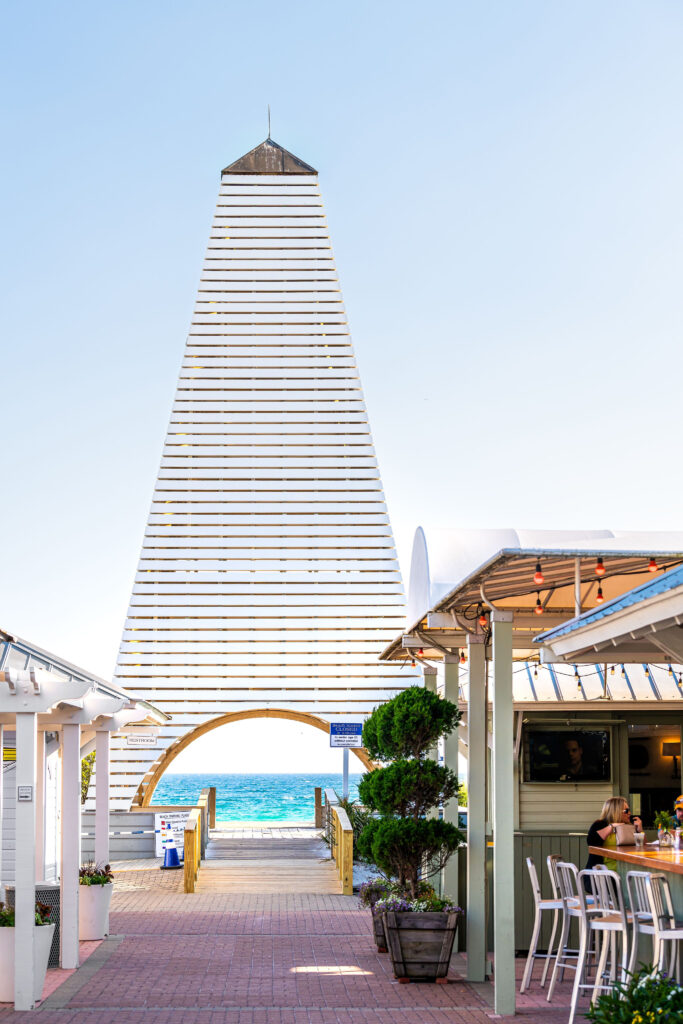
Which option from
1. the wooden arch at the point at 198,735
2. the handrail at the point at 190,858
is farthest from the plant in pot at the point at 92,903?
the wooden arch at the point at 198,735

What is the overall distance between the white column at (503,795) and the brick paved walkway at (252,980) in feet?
2.10

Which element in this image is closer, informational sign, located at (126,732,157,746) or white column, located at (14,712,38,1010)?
white column, located at (14,712,38,1010)

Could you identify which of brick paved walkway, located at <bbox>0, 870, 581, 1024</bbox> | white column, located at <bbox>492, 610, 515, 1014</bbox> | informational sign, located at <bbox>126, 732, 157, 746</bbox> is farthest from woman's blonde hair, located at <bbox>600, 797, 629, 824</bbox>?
informational sign, located at <bbox>126, 732, 157, 746</bbox>

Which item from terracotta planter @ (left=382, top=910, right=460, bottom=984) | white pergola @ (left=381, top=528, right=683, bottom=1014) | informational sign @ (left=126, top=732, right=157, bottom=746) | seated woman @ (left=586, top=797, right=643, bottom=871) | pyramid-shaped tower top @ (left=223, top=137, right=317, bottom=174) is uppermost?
pyramid-shaped tower top @ (left=223, top=137, right=317, bottom=174)

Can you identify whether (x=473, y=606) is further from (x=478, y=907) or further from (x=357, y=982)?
(x=357, y=982)

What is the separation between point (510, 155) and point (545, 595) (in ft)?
59.2

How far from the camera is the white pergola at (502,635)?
817cm

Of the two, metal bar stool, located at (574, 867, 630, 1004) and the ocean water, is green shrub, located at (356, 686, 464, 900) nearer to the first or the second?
metal bar stool, located at (574, 867, 630, 1004)

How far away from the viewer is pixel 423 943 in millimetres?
10422

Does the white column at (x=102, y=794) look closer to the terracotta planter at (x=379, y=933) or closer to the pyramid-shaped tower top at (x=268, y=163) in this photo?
the terracotta planter at (x=379, y=933)

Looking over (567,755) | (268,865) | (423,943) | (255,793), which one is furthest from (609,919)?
(255,793)

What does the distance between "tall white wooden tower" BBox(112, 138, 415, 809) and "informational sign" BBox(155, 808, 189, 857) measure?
3962 mm

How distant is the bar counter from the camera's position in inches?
311

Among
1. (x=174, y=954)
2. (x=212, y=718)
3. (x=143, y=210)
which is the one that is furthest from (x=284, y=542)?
(x=174, y=954)
